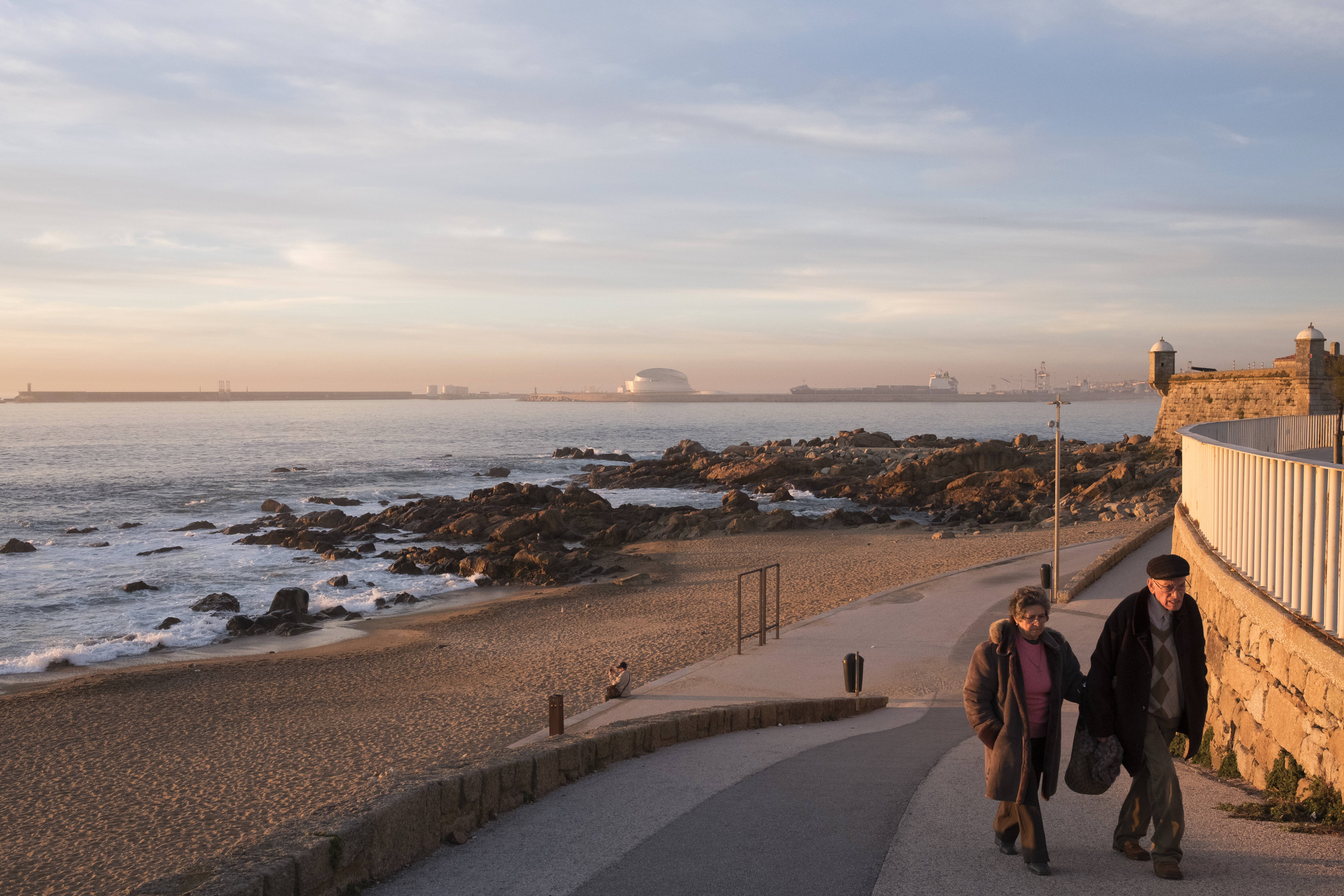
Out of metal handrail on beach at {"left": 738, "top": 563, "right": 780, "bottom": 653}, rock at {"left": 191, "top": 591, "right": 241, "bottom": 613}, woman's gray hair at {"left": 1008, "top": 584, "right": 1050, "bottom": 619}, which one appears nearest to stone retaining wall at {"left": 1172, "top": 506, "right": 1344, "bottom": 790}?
woman's gray hair at {"left": 1008, "top": 584, "right": 1050, "bottom": 619}

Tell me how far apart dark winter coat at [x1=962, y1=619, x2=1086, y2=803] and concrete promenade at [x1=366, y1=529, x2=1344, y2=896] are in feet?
1.74

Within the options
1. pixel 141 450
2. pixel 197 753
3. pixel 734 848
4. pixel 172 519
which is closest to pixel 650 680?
pixel 197 753

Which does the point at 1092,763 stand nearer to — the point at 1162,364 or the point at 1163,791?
the point at 1163,791

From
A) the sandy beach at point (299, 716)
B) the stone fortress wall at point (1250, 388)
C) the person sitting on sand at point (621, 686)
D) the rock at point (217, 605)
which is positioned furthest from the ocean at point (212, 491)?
the stone fortress wall at point (1250, 388)

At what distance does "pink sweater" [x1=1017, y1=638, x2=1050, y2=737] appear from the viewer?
15.0ft

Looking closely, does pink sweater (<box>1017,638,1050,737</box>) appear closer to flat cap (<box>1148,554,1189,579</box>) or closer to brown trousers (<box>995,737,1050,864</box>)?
brown trousers (<box>995,737,1050,864</box>)

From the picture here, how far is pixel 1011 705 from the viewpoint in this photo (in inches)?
180

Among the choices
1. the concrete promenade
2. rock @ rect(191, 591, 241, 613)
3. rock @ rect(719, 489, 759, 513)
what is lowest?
rock @ rect(191, 591, 241, 613)

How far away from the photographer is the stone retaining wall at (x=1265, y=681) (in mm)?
4863

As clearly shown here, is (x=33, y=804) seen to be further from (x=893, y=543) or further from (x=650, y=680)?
(x=893, y=543)

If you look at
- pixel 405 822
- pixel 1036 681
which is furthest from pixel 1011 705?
pixel 405 822

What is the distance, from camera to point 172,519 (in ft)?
137

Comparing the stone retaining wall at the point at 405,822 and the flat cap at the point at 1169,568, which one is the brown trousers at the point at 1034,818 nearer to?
the flat cap at the point at 1169,568

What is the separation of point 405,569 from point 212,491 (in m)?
33.1
